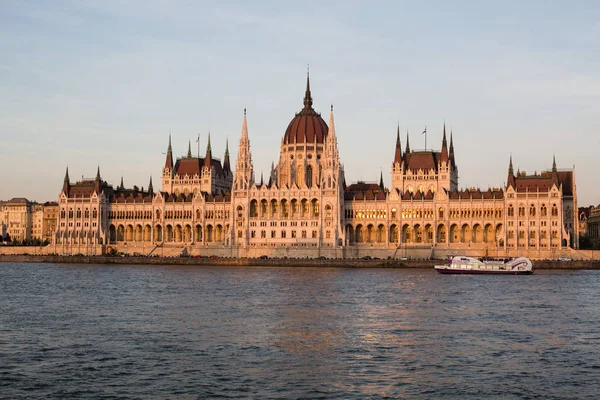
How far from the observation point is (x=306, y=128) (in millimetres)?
159875

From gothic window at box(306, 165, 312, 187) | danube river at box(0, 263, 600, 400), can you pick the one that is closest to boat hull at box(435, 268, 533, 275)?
danube river at box(0, 263, 600, 400)

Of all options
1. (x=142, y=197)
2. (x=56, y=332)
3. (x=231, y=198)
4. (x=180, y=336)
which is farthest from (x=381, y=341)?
(x=142, y=197)

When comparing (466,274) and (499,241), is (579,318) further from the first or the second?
(499,241)

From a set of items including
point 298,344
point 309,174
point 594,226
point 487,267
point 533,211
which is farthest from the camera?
point 594,226

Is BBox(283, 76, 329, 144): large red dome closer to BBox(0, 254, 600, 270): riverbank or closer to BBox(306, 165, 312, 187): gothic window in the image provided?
BBox(306, 165, 312, 187): gothic window

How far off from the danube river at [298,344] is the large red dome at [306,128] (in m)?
81.8

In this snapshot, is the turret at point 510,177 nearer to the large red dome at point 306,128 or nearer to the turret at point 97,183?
the large red dome at point 306,128

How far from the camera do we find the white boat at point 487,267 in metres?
112

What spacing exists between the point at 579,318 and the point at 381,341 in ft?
58.6

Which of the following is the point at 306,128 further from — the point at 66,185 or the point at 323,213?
the point at 66,185

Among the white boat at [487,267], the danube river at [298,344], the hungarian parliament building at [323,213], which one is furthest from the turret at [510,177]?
the danube river at [298,344]

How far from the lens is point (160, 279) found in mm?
98188

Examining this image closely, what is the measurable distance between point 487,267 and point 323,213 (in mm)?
38787

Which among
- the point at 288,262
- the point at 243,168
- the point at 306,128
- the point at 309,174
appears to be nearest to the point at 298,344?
the point at 288,262
